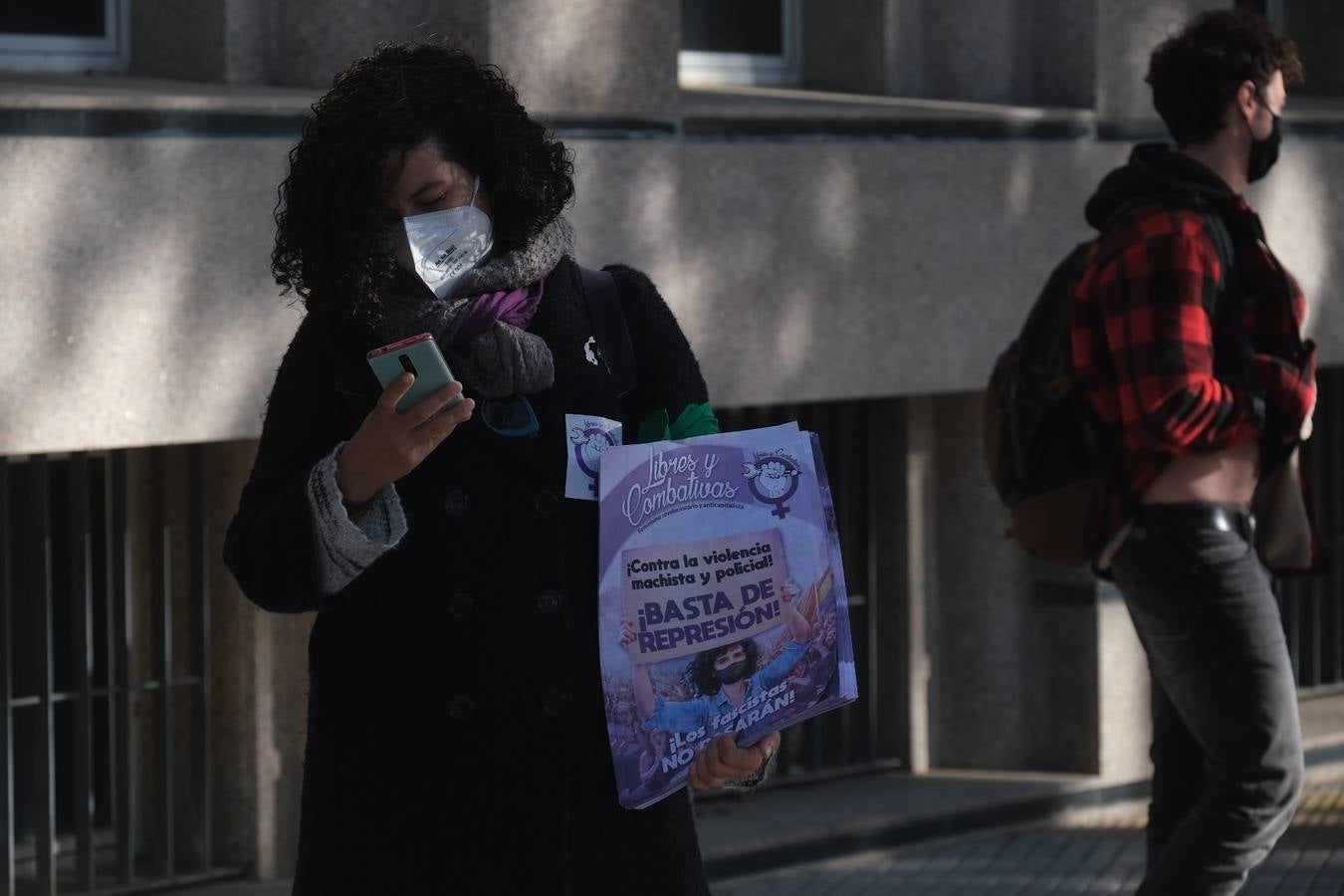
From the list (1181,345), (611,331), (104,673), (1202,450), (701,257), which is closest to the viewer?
(611,331)

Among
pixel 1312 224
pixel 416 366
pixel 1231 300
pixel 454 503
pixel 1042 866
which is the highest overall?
pixel 1312 224

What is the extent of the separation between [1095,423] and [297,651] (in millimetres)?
2217

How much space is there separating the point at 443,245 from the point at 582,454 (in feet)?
1.01

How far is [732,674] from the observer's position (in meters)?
2.68

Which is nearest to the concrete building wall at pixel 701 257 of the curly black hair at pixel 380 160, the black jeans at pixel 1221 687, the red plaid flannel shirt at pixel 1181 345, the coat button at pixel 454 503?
the red plaid flannel shirt at pixel 1181 345

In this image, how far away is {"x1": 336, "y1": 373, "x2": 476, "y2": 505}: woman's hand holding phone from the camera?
2484mm

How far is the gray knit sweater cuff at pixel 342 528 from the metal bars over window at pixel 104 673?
8.97ft

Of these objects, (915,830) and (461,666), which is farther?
(915,830)

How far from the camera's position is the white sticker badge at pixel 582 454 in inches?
107

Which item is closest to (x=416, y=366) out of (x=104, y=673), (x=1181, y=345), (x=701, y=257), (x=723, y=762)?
(x=723, y=762)

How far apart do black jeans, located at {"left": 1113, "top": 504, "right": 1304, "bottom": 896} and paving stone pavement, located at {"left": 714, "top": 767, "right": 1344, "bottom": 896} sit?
1681 mm

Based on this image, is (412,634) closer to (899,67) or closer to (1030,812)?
(1030,812)

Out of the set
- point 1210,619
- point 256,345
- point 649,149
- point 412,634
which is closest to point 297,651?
point 256,345

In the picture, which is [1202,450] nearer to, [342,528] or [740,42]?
[342,528]
